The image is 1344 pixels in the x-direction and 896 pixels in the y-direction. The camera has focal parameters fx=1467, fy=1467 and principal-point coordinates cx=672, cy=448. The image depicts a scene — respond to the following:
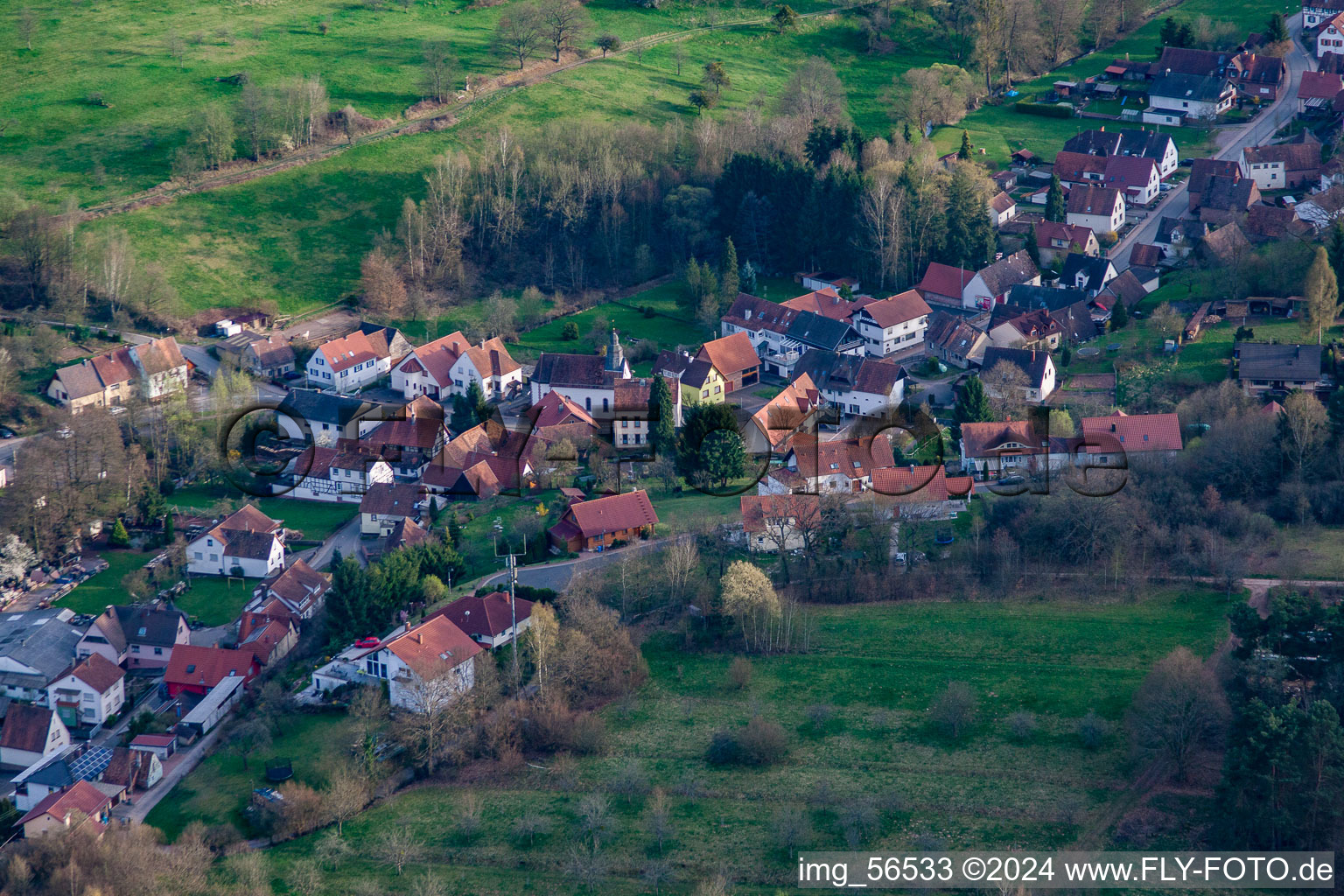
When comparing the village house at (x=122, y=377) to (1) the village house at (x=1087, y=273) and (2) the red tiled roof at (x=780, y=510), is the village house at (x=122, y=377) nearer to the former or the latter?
(2) the red tiled roof at (x=780, y=510)

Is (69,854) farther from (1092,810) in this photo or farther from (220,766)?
(1092,810)

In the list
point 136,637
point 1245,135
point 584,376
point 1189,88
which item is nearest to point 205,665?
point 136,637

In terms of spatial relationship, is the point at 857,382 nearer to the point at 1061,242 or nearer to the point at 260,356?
the point at 1061,242

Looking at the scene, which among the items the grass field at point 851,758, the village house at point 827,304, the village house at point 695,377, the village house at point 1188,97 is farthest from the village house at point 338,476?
the village house at point 1188,97

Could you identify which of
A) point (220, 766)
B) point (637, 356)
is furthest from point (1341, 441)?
point (220, 766)

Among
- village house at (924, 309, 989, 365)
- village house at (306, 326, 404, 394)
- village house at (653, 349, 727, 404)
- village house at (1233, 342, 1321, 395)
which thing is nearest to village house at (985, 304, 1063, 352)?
village house at (924, 309, 989, 365)

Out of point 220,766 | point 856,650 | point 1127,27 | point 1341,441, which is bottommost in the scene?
point 220,766
